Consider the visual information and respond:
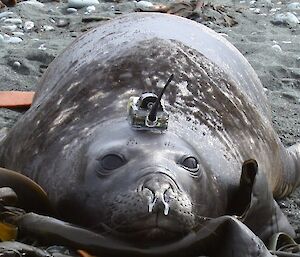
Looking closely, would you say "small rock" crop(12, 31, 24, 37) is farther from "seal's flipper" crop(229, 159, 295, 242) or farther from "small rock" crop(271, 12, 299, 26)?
"seal's flipper" crop(229, 159, 295, 242)

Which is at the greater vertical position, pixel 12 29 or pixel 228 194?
pixel 228 194

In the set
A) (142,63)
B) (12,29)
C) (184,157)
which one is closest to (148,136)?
(184,157)

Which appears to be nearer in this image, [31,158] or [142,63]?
[31,158]

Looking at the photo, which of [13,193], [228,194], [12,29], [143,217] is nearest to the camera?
[143,217]

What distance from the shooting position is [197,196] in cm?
328

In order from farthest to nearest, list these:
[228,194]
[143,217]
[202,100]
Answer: [202,100]
[228,194]
[143,217]

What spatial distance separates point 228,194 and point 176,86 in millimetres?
563

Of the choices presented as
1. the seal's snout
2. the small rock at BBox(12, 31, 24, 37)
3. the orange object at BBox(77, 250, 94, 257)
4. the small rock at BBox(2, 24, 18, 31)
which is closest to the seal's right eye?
the seal's snout

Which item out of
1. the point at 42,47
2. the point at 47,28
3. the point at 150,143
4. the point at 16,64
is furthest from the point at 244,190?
the point at 47,28

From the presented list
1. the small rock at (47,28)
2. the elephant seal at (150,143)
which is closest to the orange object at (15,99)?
the elephant seal at (150,143)

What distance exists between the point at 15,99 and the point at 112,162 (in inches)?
97.5

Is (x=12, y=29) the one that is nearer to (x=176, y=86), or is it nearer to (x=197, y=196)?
(x=176, y=86)

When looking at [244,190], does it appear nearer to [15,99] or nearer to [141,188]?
[141,188]

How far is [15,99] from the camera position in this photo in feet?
18.4
